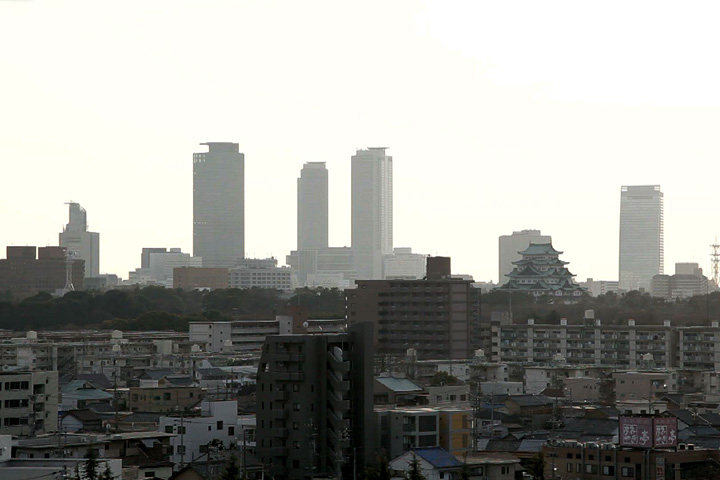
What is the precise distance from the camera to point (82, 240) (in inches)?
7392

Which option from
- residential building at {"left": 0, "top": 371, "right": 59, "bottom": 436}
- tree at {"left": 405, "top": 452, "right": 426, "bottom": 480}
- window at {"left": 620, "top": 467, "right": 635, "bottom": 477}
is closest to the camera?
tree at {"left": 405, "top": 452, "right": 426, "bottom": 480}

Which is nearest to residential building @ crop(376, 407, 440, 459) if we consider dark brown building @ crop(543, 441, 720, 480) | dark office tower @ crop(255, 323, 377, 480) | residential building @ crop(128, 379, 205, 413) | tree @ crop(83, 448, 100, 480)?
dark office tower @ crop(255, 323, 377, 480)

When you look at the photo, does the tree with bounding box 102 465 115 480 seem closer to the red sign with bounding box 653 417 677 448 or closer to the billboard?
the billboard

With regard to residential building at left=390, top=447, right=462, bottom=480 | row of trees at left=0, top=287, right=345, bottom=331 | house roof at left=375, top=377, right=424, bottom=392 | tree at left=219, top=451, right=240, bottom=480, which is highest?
row of trees at left=0, top=287, right=345, bottom=331

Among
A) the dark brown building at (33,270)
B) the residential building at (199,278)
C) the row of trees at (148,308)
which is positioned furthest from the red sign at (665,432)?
the residential building at (199,278)

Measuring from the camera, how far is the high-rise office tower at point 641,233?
641 feet

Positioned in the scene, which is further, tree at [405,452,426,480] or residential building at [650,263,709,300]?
residential building at [650,263,709,300]

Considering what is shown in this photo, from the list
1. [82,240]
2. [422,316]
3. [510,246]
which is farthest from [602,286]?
[422,316]

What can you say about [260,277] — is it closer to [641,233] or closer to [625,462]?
[641,233]

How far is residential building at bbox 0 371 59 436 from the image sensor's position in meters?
35.6

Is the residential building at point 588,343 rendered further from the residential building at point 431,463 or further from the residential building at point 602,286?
the residential building at point 602,286

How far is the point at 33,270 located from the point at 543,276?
39.8 meters

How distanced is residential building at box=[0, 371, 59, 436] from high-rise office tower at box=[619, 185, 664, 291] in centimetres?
16162

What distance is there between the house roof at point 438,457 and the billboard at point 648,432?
3.31m
